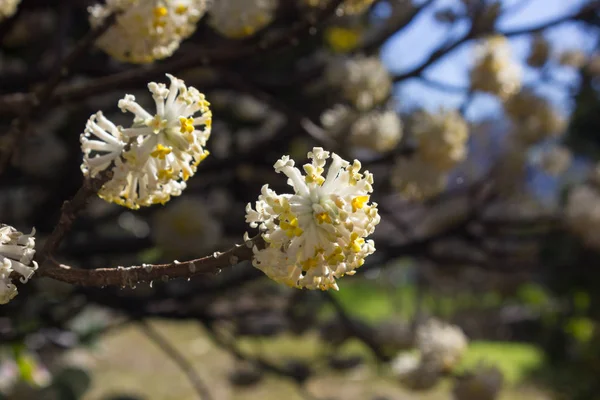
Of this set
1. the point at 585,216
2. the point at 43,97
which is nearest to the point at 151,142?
the point at 43,97

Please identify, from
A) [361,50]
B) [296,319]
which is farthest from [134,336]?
[361,50]

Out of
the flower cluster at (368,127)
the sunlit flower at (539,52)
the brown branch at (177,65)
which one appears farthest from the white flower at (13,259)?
the sunlit flower at (539,52)

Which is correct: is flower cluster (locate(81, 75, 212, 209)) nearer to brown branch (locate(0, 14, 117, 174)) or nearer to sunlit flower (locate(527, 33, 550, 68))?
brown branch (locate(0, 14, 117, 174))

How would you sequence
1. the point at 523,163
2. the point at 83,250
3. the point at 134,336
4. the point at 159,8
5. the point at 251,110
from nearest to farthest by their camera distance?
1. the point at 159,8
2. the point at 83,250
3. the point at 523,163
4. the point at 251,110
5. the point at 134,336

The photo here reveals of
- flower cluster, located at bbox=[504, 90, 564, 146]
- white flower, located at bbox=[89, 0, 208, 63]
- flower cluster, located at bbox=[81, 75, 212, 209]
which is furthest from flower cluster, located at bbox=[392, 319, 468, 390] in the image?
flower cluster, located at bbox=[81, 75, 212, 209]

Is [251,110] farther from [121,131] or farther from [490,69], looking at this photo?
[121,131]

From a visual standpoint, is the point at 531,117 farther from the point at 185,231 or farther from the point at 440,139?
the point at 185,231
